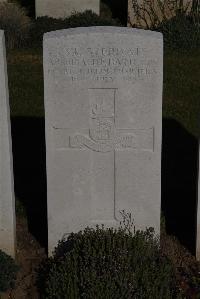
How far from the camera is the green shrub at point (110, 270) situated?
6.18 m

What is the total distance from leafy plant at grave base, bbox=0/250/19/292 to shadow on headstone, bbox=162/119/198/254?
1858 mm

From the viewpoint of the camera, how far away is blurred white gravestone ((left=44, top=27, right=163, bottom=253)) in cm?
657

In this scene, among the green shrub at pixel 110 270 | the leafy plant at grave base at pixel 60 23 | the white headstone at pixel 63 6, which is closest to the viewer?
the green shrub at pixel 110 270

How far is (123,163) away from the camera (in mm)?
6961

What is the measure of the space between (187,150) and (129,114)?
3470 mm

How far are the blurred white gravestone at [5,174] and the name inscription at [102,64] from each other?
17.7 inches

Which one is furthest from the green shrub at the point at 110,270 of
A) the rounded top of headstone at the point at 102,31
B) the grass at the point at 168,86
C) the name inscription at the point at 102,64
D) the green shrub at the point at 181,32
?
the green shrub at the point at 181,32

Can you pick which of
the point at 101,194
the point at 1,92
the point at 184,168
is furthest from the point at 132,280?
the point at 184,168

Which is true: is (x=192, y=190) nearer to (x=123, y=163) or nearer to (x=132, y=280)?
(x=123, y=163)

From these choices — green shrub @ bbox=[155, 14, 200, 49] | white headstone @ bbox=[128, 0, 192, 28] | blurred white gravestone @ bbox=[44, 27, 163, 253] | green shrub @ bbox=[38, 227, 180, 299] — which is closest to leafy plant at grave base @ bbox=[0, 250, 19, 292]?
green shrub @ bbox=[38, 227, 180, 299]

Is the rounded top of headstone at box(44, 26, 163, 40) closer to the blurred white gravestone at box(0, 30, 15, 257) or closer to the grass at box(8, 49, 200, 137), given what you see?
the blurred white gravestone at box(0, 30, 15, 257)

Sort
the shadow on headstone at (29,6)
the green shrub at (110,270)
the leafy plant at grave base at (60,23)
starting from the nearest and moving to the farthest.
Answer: the green shrub at (110,270) → the leafy plant at grave base at (60,23) → the shadow on headstone at (29,6)

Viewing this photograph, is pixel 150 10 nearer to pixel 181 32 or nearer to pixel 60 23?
pixel 181 32

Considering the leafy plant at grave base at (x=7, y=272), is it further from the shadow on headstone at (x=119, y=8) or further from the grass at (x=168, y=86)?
the shadow on headstone at (x=119, y=8)
